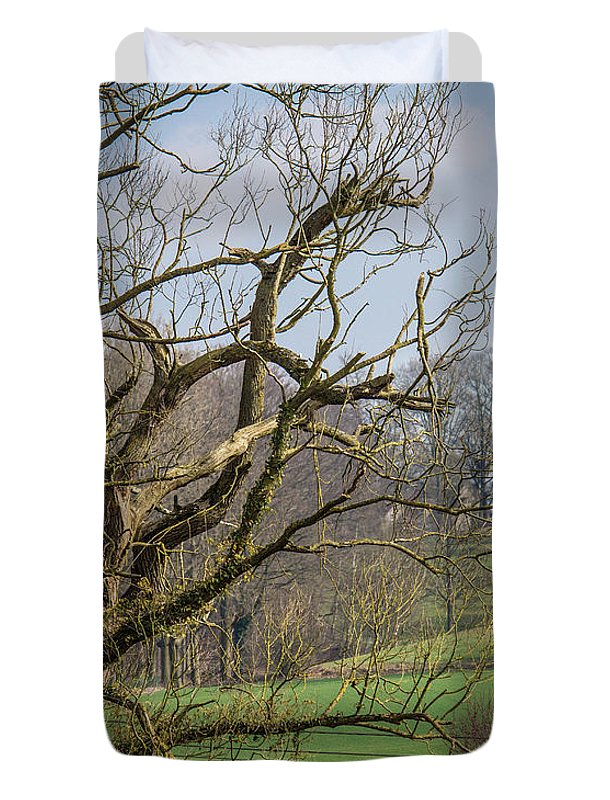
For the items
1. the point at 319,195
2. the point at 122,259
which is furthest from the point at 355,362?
the point at 122,259

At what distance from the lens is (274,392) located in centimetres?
313

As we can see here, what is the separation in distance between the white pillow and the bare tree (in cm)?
13

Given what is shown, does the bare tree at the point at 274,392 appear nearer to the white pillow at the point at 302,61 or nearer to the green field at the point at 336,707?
the green field at the point at 336,707

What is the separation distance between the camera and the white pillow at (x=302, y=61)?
10.5ft

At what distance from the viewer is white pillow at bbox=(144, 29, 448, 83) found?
10.5 feet

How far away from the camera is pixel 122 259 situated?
3.12m

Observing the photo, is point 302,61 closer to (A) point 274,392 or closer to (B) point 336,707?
(A) point 274,392

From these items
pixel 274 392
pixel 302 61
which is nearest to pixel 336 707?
pixel 274 392

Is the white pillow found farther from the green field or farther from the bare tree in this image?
the green field

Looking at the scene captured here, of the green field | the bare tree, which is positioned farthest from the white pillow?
the green field

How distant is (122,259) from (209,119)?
472 millimetres

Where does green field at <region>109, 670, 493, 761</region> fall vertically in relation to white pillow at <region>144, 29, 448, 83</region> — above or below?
below

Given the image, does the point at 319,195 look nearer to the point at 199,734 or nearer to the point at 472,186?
the point at 472,186

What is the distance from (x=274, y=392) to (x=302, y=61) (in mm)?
986
